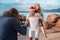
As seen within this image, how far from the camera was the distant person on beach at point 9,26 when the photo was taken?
2.94m

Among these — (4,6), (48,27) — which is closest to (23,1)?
(4,6)

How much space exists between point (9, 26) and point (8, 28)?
0.03 metres

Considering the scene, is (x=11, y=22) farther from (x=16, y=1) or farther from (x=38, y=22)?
(x=16, y=1)

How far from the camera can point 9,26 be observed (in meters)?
2.97

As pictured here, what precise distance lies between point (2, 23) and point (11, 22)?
0.13 m

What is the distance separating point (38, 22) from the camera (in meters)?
5.34

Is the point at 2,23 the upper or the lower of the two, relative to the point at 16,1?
upper

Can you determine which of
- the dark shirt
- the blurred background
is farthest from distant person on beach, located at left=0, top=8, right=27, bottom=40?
the blurred background

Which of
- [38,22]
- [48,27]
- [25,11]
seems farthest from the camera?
[25,11]

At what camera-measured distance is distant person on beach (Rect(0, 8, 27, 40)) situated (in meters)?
2.94

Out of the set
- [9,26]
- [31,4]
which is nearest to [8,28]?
[9,26]

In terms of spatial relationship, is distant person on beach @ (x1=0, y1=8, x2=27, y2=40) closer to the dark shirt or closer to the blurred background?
the dark shirt

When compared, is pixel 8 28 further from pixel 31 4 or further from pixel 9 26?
pixel 31 4

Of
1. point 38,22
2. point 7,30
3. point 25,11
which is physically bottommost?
point 25,11
